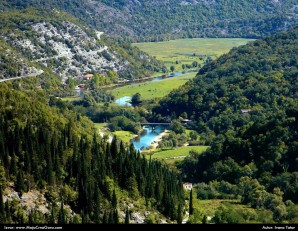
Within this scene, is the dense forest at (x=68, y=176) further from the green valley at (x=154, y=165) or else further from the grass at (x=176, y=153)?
the grass at (x=176, y=153)

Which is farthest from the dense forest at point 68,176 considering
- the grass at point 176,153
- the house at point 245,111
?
the house at point 245,111

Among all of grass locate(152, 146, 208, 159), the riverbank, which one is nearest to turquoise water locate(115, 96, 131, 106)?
the riverbank

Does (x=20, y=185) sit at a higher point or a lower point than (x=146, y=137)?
higher

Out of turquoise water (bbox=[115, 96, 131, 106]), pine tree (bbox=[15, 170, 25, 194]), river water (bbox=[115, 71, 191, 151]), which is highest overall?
pine tree (bbox=[15, 170, 25, 194])

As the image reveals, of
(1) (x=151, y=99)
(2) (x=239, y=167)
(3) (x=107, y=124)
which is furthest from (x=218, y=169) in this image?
(1) (x=151, y=99)

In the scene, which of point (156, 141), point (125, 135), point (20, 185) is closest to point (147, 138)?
point (125, 135)

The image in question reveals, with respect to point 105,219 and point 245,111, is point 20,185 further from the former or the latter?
point 245,111

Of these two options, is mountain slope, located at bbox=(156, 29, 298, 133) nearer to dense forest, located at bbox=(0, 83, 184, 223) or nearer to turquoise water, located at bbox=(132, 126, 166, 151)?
turquoise water, located at bbox=(132, 126, 166, 151)
